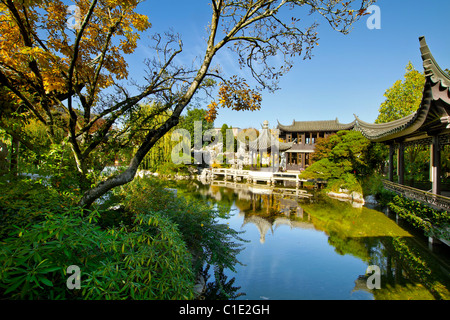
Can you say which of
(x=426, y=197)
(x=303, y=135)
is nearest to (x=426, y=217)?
(x=426, y=197)

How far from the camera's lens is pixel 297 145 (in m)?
24.8

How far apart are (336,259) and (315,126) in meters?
21.5

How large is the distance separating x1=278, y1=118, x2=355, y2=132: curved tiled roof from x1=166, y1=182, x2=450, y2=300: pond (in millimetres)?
16357

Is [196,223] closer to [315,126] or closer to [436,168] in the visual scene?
[436,168]

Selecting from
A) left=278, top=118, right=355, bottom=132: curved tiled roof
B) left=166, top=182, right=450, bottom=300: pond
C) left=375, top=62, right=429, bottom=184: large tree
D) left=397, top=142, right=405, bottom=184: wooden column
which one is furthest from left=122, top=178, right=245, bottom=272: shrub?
left=278, top=118, right=355, bottom=132: curved tiled roof

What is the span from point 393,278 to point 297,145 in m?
21.3

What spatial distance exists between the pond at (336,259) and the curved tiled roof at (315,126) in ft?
53.7

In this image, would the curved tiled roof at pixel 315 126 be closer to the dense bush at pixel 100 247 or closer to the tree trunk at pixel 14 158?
the dense bush at pixel 100 247

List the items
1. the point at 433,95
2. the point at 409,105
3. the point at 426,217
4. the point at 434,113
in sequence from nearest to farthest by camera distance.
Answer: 1. the point at 433,95
2. the point at 434,113
3. the point at 426,217
4. the point at 409,105

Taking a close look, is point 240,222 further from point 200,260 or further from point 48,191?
point 48,191

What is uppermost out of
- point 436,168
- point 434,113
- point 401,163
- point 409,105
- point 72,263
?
point 409,105

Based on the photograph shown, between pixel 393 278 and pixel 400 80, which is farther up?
pixel 400 80

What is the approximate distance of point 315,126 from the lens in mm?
24797

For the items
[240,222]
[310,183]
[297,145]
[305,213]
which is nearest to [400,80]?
[310,183]
